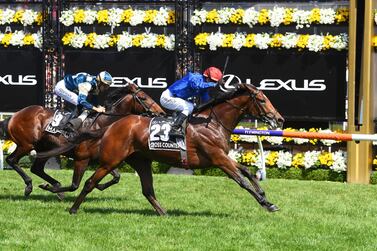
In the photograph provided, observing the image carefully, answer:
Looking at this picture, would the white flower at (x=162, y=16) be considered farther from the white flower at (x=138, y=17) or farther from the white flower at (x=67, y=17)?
the white flower at (x=67, y=17)

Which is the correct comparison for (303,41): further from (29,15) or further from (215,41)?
(29,15)

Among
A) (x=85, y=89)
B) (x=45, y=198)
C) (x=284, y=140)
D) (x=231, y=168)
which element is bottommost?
(x=45, y=198)

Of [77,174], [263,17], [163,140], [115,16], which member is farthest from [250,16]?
[163,140]

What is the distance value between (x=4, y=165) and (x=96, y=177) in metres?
8.07

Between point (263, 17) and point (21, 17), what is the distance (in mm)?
5348

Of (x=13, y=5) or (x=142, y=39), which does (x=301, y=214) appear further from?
(x=13, y=5)

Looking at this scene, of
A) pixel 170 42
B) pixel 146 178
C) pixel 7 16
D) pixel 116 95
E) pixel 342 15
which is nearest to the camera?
pixel 146 178

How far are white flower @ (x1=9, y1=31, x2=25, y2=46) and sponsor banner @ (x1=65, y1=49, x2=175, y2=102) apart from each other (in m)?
1.07

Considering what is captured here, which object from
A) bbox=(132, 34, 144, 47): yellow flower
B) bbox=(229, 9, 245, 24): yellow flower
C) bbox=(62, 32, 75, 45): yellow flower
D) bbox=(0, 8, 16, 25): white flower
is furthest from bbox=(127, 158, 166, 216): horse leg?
bbox=(0, 8, 16, 25): white flower

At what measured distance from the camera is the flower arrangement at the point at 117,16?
1698cm

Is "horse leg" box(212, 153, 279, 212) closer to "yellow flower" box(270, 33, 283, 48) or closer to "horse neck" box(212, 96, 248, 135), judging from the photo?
"horse neck" box(212, 96, 248, 135)

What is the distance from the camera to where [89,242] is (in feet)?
26.6

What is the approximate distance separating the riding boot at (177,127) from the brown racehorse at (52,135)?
154cm

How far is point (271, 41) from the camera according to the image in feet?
52.9
